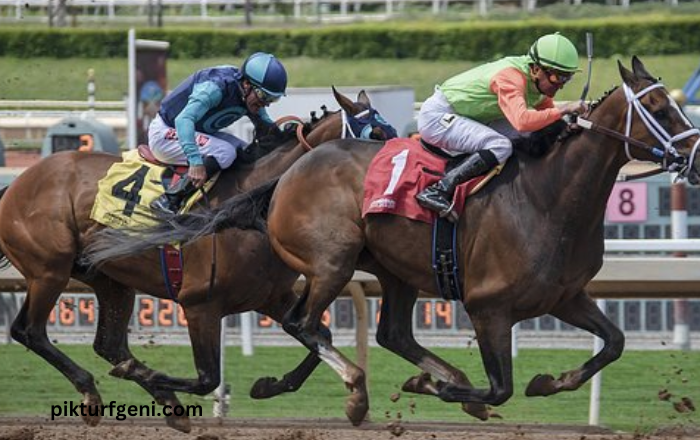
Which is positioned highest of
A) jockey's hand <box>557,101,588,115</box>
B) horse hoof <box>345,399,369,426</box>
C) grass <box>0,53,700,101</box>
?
jockey's hand <box>557,101,588,115</box>

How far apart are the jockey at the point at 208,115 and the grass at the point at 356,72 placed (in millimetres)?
13529

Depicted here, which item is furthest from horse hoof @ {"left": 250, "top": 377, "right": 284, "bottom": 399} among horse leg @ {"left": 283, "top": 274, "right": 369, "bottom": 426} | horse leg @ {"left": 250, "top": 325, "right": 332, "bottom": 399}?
horse leg @ {"left": 283, "top": 274, "right": 369, "bottom": 426}

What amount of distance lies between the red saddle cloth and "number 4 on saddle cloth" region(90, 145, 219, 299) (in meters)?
0.95

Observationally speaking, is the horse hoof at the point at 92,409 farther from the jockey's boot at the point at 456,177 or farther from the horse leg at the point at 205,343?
the jockey's boot at the point at 456,177

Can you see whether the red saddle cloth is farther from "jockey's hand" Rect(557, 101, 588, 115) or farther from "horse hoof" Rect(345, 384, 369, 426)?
"horse hoof" Rect(345, 384, 369, 426)

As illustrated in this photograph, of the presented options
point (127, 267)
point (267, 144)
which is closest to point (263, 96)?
point (267, 144)

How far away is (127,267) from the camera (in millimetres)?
6980

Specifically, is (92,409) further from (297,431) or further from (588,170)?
(588,170)

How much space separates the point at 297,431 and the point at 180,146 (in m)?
1.44

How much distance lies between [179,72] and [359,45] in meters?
3.21

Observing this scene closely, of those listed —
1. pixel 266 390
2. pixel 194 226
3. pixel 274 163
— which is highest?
pixel 274 163

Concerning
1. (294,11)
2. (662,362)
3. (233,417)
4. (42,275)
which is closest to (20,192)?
(42,275)

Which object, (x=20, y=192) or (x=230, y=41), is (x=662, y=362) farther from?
→ (x=230, y=41)

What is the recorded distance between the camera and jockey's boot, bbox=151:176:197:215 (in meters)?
6.80
